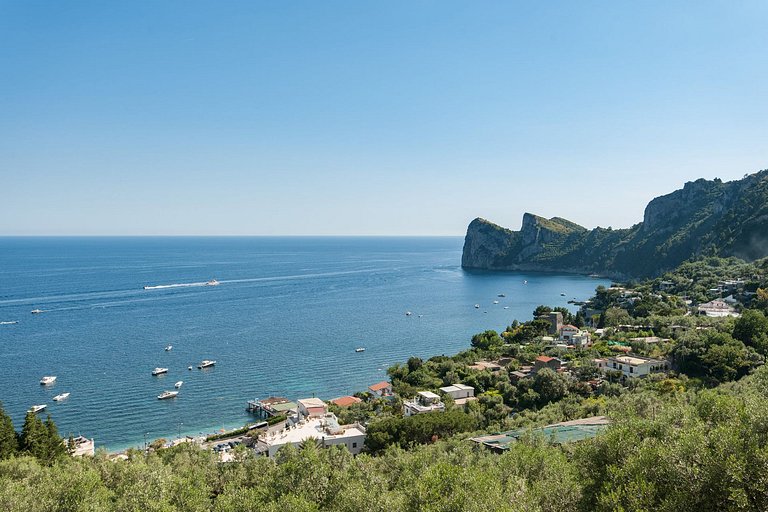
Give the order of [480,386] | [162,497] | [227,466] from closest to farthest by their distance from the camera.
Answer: [162,497]
[227,466]
[480,386]

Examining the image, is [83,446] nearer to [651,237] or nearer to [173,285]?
[173,285]

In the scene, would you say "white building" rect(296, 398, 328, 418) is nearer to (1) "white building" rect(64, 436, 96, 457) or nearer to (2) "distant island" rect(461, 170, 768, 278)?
(1) "white building" rect(64, 436, 96, 457)

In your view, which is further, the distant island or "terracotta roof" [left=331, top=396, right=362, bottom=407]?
the distant island

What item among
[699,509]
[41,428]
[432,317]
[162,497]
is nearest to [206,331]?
[432,317]

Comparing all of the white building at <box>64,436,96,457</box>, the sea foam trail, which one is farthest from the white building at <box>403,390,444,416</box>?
the sea foam trail

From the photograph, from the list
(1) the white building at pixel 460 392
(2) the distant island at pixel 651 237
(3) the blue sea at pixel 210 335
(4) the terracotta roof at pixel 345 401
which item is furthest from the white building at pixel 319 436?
(2) the distant island at pixel 651 237

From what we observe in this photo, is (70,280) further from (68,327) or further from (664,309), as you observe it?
(664,309)

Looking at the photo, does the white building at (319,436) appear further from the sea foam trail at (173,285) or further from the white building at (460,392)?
the sea foam trail at (173,285)
